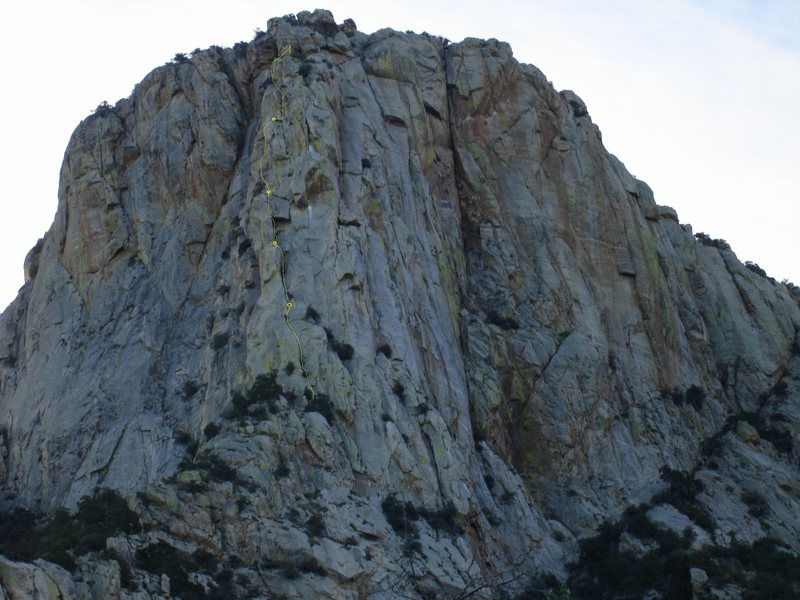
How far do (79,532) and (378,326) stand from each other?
17.7 metres

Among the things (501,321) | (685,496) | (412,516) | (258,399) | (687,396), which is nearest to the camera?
(412,516)

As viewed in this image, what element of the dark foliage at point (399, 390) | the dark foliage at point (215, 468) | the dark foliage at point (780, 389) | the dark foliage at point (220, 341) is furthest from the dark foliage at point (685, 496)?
the dark foliage at point (215, 468)

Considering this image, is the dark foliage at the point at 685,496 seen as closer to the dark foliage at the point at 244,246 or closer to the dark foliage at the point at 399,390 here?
the dark foliage at the point at 399,390

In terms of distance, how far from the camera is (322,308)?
66.5 metres

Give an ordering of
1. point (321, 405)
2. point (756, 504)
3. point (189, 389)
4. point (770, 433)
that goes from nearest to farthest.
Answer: point (321, 405)
point (189, 389)
point (756, 504)
point (770, 433)

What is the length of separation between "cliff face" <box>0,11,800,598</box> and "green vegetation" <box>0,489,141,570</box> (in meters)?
1.42

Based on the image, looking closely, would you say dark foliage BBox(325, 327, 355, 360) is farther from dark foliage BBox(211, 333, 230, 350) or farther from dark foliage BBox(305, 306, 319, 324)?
dark foliage BBox(211, 333, 230, 350)

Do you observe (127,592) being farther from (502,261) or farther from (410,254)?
(502,261)

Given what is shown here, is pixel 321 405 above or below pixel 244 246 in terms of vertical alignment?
below

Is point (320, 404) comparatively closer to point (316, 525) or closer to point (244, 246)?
point (316, 525)

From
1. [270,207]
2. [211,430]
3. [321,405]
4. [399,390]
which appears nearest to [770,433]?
[399,390]

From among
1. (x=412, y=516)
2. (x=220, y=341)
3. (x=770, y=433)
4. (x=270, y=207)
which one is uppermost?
(x=770, y=433)

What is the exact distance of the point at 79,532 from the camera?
179ft

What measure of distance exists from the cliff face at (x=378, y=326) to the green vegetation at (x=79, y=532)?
1.42 metres
